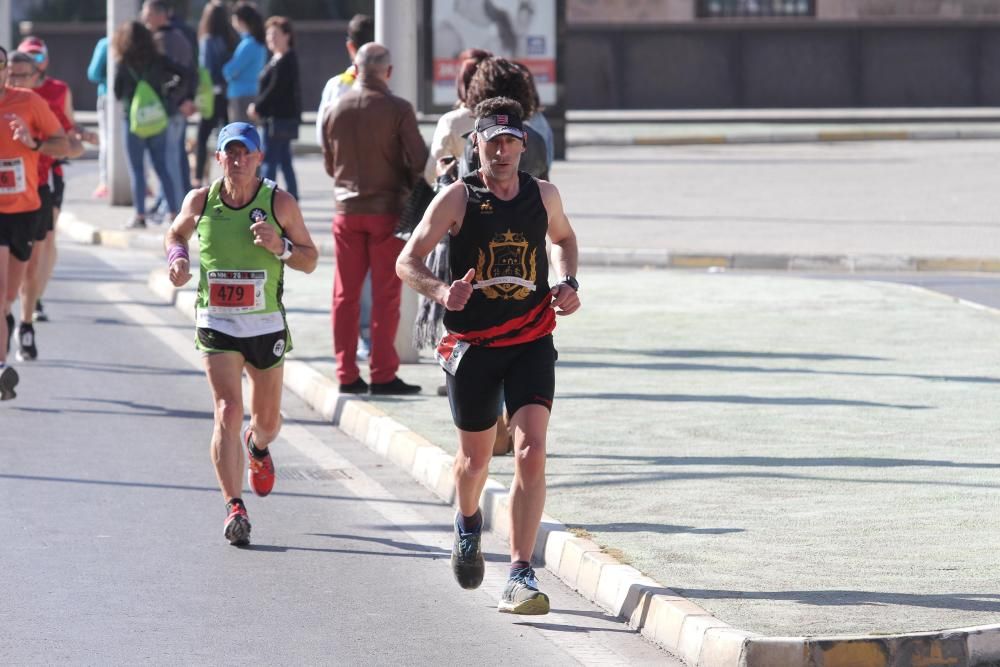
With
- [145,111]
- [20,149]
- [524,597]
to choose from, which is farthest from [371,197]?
[145,111]

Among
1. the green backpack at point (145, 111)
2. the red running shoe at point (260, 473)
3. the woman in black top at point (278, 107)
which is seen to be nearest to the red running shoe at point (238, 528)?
the red running shoe at point (260, 473)

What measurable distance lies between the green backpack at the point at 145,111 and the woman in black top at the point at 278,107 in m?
0.95

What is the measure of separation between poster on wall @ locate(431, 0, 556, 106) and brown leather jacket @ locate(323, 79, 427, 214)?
17.8m

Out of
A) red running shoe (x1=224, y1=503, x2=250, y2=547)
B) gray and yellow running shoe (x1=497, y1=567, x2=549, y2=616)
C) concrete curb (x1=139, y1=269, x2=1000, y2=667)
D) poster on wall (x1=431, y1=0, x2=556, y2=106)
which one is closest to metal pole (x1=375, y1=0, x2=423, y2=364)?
concrete curb (x1=139, y1=269, x2=1000, y2=667)

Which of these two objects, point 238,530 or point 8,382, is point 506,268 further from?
point 8,382

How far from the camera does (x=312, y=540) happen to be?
807cm

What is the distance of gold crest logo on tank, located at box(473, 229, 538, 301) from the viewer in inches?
270

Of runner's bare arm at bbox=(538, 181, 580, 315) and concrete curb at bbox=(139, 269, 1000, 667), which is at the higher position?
runner's bare arm at bbox=(538, 181, 580, 315)

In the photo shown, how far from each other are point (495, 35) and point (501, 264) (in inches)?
882

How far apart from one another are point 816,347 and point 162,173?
919 centimetres

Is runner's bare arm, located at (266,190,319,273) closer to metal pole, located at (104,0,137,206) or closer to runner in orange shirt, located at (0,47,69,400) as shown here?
runner in orange shirt, located at (0,47,69,400)

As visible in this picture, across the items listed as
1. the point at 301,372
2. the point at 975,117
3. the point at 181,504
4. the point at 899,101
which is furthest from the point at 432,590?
the point at 899,101

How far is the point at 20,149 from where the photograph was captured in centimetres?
1131

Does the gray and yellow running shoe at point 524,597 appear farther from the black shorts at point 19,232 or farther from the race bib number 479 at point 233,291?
the black shorts at point 19,232
